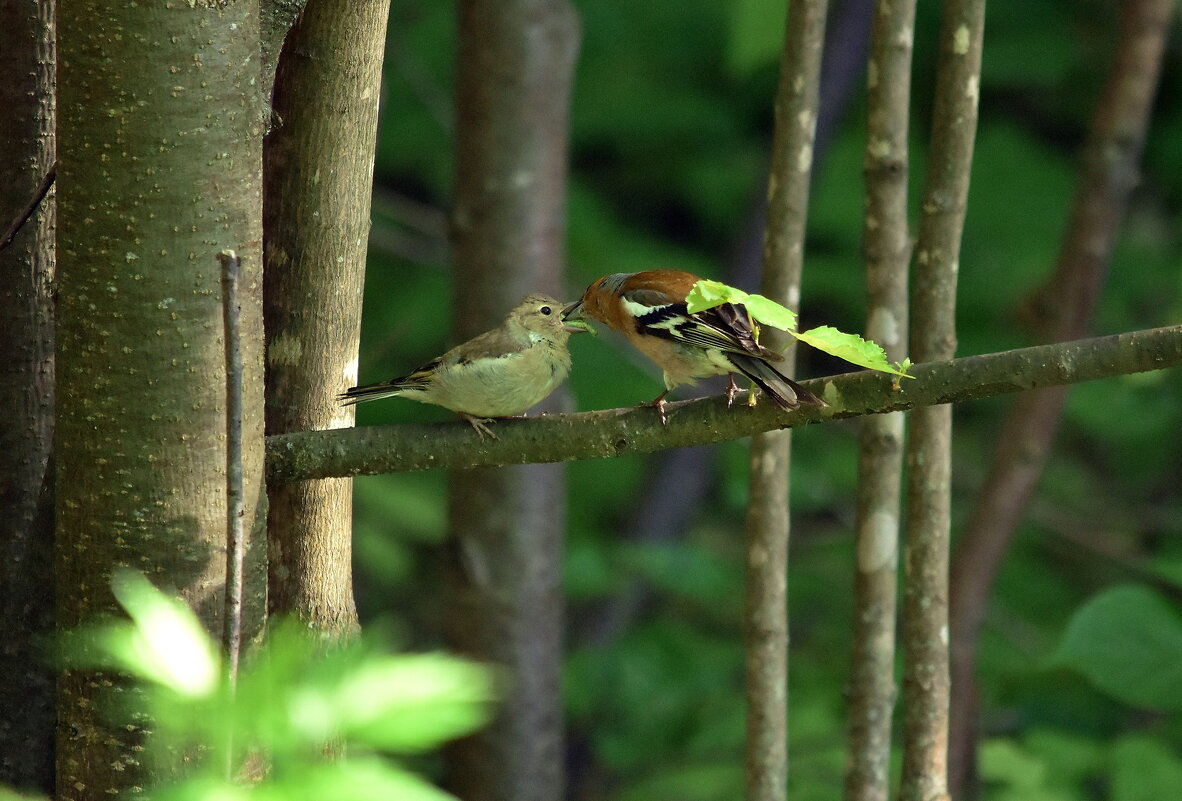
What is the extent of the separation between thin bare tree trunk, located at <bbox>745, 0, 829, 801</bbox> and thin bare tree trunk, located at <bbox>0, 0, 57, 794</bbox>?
179cm

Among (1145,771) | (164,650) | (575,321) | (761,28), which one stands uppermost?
(761,28)

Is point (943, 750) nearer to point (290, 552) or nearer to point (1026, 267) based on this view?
point (290, 552)

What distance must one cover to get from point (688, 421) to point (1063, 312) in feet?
11.2

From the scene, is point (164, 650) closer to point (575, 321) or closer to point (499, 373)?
point (499, 373)

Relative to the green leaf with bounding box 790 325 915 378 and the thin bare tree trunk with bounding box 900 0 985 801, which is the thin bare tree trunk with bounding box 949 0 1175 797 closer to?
the thin bare tree trunk with bounding box 900 0 985 801

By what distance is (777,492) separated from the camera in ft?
10.8

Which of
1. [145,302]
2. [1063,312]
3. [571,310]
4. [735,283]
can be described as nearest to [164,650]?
[145,302]

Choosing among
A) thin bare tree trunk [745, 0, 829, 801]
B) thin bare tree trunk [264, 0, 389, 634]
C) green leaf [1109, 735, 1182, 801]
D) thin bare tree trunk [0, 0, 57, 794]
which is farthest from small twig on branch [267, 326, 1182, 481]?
green leaf [1109, 735, 1182, 801]

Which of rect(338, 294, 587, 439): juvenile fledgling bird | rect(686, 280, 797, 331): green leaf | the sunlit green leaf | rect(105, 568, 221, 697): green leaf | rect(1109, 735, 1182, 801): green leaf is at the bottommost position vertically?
rect(1109, 735, 1182, 801): green leaf

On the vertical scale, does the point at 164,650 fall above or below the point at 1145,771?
above

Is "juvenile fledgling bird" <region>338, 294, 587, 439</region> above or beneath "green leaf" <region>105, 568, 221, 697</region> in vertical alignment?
above

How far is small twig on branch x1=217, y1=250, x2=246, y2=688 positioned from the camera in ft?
4.68

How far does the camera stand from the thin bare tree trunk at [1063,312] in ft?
16.2

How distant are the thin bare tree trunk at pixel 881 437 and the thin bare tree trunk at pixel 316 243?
4.58 ft
